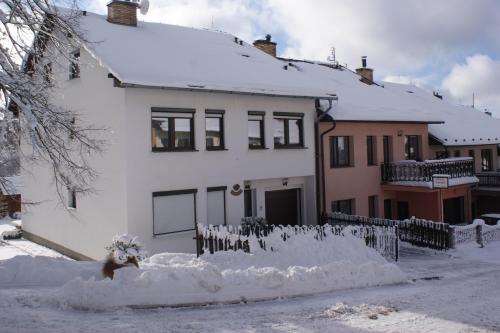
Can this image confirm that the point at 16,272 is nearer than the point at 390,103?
Yes

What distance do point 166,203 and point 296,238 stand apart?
14.7ft

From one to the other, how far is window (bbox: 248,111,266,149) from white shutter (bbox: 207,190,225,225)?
229 cm

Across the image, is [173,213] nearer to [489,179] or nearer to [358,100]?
[358,100]

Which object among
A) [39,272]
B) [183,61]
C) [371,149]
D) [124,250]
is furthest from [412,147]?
[39,272]

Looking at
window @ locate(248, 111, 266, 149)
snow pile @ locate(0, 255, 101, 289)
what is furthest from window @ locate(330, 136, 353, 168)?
snow pile @ locate(0, 255, 101, 289)

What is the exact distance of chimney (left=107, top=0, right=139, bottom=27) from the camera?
1952 cm

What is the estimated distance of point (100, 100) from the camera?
16359 millimetres

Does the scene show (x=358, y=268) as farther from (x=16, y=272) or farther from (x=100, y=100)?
(x=100, y=100)

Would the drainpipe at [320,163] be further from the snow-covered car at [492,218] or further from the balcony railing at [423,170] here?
the snow-covered car at [492,218]

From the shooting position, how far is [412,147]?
24.9 m

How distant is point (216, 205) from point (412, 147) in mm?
12368

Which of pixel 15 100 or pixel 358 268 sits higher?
pixel 15 100

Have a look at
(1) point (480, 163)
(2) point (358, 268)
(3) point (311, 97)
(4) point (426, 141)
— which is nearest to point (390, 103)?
(4) point (426, 141)

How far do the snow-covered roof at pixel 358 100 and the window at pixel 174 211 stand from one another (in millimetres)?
7015
